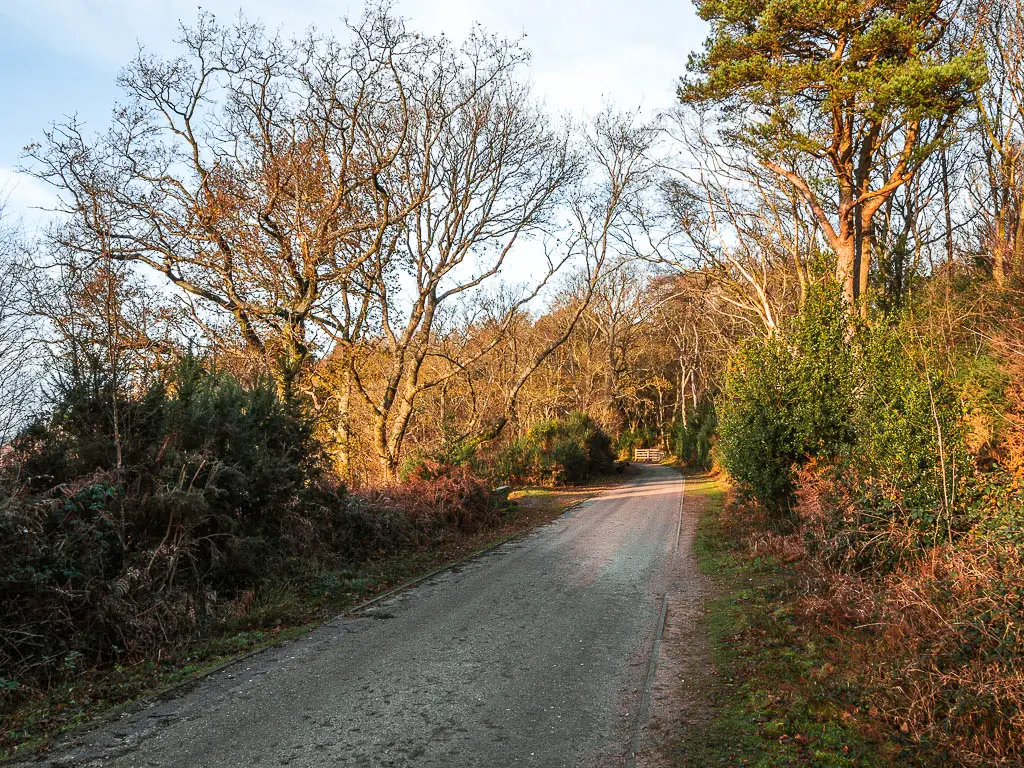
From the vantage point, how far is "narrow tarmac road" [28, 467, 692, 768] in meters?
4.93

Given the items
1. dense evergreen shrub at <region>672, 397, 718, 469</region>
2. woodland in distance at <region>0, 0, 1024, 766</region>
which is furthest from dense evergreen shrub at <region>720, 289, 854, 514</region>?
dense evergreen shrub at <region>672, 397, 718, 469</region>

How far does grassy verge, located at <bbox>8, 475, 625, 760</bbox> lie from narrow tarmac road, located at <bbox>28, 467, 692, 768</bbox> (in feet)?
1.03

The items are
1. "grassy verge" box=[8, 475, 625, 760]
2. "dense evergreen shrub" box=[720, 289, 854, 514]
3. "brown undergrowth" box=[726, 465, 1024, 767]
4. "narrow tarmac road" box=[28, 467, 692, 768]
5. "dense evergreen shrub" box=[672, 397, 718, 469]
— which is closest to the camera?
"brown undergrowth" box=[726, 465, 1024, 767]

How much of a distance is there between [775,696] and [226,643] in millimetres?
5739

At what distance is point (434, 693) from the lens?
19.9ft

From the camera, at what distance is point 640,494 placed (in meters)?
27.7

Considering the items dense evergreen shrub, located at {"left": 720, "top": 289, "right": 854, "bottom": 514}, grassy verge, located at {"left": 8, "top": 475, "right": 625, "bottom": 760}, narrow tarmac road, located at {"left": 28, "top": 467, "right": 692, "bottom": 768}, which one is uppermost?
dense evergreen shrub, located at {"left": 720, "top": 289, "right": 854, "bottom": 514}

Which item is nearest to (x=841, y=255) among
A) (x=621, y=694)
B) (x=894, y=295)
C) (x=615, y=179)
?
(x=894, y=295)

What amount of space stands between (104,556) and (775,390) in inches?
487

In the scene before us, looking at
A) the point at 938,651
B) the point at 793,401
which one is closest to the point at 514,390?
the point at 793,401

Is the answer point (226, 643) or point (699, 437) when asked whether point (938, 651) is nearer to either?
point (226, 643)

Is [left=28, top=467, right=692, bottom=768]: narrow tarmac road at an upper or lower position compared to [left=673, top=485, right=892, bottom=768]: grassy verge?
upper

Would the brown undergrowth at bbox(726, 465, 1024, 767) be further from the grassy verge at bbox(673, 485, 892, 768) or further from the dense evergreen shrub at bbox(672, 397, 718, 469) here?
the dense evergreen shrub at bbox(672, 397, 718, 469)

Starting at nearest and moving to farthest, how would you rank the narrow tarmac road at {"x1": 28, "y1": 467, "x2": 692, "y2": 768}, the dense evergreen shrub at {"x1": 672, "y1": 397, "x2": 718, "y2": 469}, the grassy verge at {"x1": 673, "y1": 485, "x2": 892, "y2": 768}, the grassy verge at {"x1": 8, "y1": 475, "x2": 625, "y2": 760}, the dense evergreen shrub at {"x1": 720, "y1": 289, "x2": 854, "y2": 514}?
the grassy verge at {"x1": 673, "y1": 485, "x2": 892, "y2": 768}, the narrow tarmac road at {"x1": 28, "y1": 467, "x2": 692, "y2": 768}, the grassy verge at {"x1": 8, "y1": 475, "x2": 625, "y2": 760}, the dense evergreen shrub at {"x1": 720, "y1": 289, "x2": 854, "y2": 514}, the dense evergreen shrub at {"x1": 672, "y1": 397, "x2": 718, "y2": 469}
